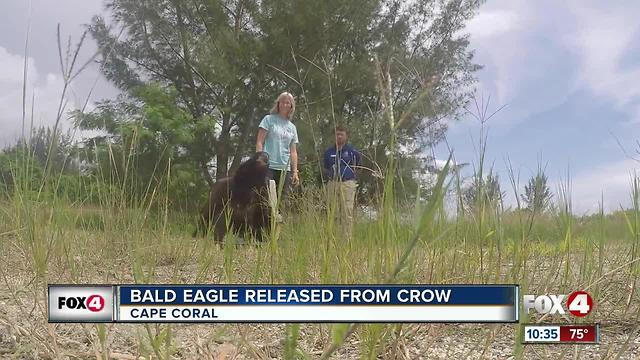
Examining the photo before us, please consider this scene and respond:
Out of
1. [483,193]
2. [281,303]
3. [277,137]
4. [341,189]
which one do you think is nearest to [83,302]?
[281,303]

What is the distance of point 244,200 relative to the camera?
3.13 metres

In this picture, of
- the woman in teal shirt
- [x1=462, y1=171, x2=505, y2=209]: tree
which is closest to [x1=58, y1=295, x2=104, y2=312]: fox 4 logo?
[x1=462, y1=171, x2=505, y2=209]: tree

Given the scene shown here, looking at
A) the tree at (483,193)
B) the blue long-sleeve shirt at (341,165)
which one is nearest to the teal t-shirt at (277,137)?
the blue long-sleeve shirt at (341,165)

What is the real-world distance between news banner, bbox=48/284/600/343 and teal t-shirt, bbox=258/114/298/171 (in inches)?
76.3

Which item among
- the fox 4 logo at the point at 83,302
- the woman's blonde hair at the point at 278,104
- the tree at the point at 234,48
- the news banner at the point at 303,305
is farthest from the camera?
the tree at the point at 234,48

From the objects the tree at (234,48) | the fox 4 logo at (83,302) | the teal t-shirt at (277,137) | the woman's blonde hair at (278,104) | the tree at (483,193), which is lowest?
the fox 4 logo at (83,302)

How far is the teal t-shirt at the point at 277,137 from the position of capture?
287 centimetres

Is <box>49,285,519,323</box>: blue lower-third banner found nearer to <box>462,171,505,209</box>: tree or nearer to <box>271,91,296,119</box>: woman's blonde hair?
<box>462,171,505,209</box>: tree

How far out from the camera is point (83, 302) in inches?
37.9

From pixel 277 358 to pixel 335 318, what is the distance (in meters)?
0.38

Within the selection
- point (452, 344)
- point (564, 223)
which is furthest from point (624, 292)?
point (452, 344)

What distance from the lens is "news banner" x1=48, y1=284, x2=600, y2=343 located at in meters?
0.80

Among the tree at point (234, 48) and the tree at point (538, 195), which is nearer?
the tree at point (538, 195)

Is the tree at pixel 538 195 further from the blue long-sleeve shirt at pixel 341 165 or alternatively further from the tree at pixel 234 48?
→ the tree at pixel 234 48
